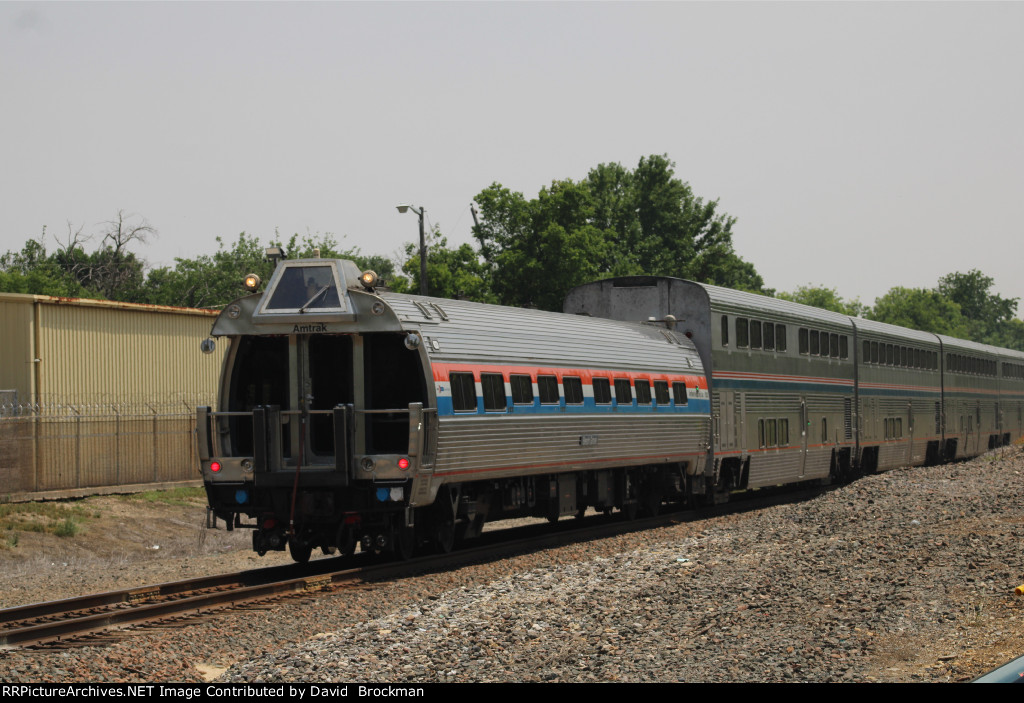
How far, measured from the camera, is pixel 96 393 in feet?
89.1

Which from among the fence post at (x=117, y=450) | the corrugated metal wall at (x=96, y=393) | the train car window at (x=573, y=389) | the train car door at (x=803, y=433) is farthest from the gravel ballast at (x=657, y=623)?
the fence post at (x=117, y=450)

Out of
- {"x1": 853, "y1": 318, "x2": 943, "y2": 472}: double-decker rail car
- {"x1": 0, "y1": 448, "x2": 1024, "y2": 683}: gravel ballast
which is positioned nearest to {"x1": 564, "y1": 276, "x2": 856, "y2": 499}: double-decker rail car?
{"x1": 853, "y1": 318, "x2": 943, "y2": 472}: double-decker rail car

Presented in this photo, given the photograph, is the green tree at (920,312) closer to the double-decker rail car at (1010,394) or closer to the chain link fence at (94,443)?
the double-decker rail car at (1010,394)

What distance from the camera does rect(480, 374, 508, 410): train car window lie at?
1586 cm

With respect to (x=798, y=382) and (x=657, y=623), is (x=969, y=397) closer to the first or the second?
(x=798, y=382)

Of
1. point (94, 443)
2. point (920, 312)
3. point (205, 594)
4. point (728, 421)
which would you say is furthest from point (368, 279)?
point (920, 312)

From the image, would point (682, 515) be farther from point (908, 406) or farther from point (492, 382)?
point (908, 406)

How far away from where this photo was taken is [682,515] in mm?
22109

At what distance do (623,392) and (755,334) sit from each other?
21.1ft

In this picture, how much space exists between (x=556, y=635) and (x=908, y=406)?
A: 2709 cm

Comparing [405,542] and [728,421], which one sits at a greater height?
[728,421]

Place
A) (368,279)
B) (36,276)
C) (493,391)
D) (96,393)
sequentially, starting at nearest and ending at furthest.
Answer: (368,279), (493,391), (96,393), (36,276)

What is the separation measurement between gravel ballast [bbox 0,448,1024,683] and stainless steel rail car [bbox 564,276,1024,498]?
8016 millimetres

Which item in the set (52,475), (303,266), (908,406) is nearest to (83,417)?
(52,475)
